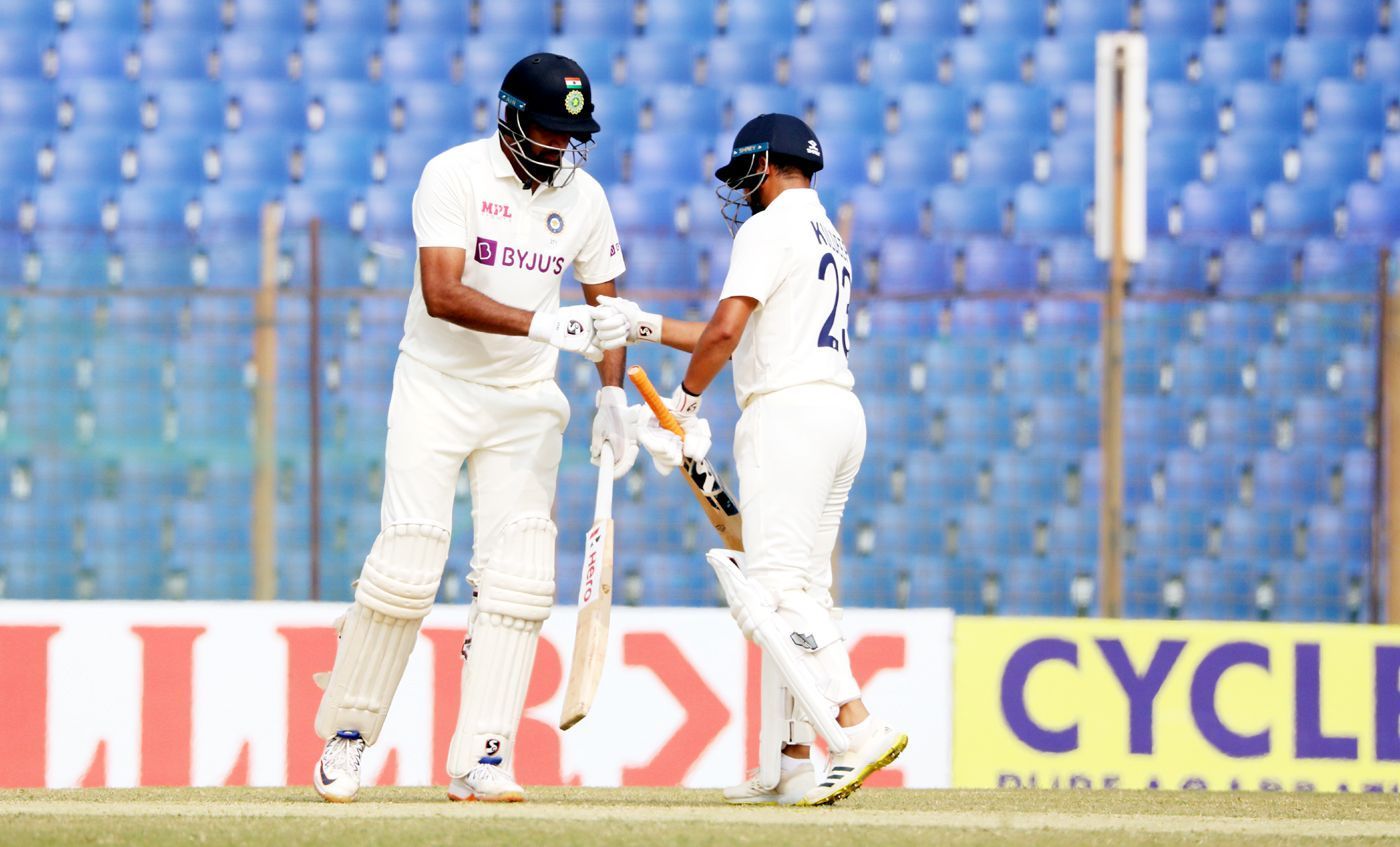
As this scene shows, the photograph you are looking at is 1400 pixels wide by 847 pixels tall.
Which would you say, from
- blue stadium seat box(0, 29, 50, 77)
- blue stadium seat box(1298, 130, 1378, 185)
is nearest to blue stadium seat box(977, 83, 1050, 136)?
blue stadium seat box(1298, 130, 1378, 185)

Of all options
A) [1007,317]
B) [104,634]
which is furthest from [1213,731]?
[104,634]

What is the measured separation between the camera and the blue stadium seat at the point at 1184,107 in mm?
11383

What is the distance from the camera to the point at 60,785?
670 centimetres

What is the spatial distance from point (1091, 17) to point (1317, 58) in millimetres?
1304

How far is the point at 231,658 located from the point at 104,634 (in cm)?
43

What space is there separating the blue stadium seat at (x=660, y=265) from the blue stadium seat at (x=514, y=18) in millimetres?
3327

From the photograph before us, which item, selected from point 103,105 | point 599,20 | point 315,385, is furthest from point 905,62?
point 315,385

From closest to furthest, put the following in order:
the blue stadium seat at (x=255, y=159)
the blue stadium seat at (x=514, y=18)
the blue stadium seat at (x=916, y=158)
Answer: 1. the blue stadium seat at (x=916, y=158)
2. the blue stadium seat at (x=255, y=159)
3. the blue stadium seat at (x=514, y=18)

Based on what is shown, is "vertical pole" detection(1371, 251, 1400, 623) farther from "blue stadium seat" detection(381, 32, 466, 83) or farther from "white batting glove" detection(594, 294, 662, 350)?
"blue stadium seat" detection(381, 32, 466, 83)

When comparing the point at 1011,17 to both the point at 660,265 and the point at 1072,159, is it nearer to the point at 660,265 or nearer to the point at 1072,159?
the point at 1072,159

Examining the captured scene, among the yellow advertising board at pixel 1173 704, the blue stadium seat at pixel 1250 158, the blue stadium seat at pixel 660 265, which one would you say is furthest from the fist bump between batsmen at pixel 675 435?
the blue stadium seat at pixel 1250 158

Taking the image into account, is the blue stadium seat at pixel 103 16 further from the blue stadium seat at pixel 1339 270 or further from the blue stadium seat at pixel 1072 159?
the blue stadium seat at pixel 1339 270

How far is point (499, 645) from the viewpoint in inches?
185

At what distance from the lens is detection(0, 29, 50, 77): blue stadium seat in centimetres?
1165
